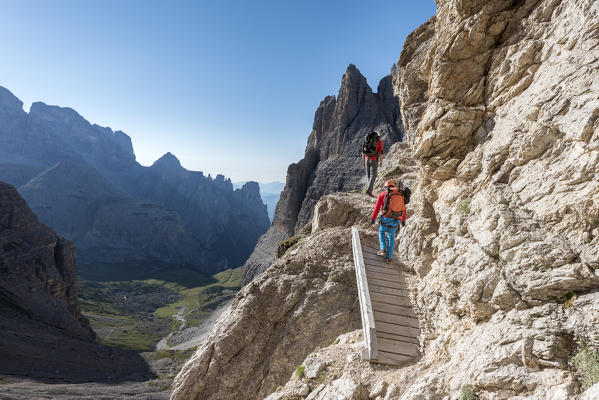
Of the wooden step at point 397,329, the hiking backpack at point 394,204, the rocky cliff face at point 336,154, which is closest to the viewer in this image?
the wooden step at point 397,329

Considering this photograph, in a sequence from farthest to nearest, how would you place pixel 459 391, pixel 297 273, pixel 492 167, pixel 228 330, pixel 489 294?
1. pixel 297 273
2. pixel 228 330
3. pixel 492 167
4. pixel 489 294
5. pixel 459 391

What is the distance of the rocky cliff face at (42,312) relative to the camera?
65.4 metres

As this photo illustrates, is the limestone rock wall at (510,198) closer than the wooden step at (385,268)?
Yes

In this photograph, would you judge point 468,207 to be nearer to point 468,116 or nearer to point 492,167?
point 492,167

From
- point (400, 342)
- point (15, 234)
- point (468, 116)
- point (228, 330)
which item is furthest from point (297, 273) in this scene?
point (15, 234)

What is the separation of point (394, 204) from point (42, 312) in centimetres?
11023

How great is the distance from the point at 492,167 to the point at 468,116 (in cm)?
268

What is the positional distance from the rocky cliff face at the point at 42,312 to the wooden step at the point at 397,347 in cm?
7660

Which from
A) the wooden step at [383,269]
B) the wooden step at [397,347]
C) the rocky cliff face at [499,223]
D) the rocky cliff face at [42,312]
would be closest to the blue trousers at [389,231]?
the wooden step at [383,269]

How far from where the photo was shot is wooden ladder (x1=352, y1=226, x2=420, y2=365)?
8.30 meters

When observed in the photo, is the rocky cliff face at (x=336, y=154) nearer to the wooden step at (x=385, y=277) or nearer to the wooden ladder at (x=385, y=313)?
the wooden ladder at (x=385, y=313)

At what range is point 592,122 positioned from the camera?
5676 mm

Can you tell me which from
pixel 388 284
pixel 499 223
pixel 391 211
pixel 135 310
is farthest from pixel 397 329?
pixel 135 310

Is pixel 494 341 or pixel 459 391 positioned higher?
pixel 494 341
